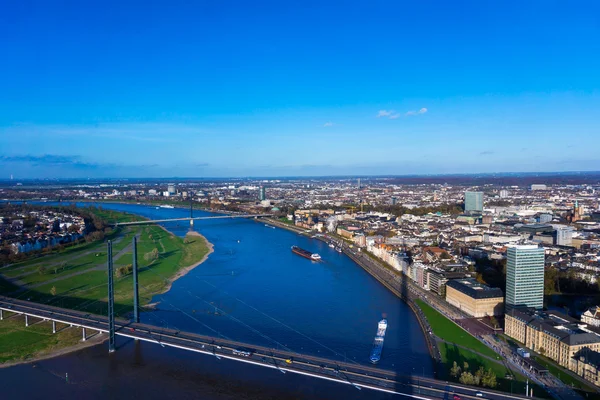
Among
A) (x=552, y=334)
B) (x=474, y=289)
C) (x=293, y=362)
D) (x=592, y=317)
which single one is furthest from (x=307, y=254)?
(x=293, y=362)

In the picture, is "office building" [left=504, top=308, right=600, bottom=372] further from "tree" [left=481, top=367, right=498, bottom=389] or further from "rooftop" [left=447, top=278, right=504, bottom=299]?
"tree" [left=481, top=367, right=498, bottom=389]

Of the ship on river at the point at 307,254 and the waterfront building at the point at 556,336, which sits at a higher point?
the waterfront building at the point at 556,336

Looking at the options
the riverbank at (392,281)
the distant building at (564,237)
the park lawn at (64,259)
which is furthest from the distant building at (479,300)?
the park lawn at (64,259)

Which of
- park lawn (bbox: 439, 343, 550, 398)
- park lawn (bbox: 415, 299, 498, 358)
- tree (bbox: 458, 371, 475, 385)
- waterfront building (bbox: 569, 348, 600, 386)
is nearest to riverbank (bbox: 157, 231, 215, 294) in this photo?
park lawn (bbox: 415, 299, 498, 358)

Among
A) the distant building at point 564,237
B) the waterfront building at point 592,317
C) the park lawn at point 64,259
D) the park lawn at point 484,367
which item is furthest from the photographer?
the distant building at point 564,237

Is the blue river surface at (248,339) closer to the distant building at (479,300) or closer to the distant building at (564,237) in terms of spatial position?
the distant building at (479,300)

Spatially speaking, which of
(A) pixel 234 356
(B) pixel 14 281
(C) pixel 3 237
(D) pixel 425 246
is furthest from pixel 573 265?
(C) pixel 3 237

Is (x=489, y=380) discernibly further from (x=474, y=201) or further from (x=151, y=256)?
(x=474, y=201)
